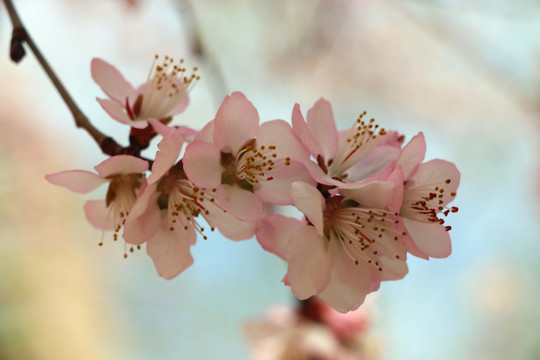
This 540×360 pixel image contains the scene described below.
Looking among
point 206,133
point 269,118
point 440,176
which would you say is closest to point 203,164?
point 206,133

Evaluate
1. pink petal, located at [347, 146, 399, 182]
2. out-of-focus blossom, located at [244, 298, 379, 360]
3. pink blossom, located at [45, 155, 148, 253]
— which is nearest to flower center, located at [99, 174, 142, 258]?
pink blossom, located at [45, 155, 148, 253]

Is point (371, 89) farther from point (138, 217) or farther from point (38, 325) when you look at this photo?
point (138, 217)

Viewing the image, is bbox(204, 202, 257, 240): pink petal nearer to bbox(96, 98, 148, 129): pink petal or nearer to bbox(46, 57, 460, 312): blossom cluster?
bbox(46, 57, 460, 312): blossom cluster

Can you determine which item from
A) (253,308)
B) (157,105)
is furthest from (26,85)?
(157,105)

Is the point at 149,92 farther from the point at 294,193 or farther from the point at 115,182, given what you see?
the point at 294,193

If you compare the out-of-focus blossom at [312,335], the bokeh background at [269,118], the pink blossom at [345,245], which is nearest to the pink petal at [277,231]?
the pink blossom at [345,245]

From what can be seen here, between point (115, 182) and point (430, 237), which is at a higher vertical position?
point (430, 237)
